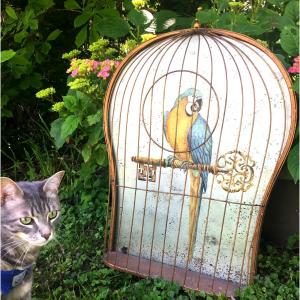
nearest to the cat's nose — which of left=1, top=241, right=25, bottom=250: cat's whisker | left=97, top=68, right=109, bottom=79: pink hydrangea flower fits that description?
left=1, top=241, right=25, bottom=250: cat's whisker

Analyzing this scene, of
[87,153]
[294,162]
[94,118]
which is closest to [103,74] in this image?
[94,118]

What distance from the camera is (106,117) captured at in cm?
230

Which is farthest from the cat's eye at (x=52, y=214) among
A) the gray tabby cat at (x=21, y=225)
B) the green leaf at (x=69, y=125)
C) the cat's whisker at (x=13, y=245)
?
the green leaf at (x=69, y=125)

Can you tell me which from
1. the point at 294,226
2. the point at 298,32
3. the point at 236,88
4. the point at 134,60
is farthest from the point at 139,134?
the point at 294,226

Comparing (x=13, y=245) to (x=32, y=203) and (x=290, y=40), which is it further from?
(x=290, y=40)

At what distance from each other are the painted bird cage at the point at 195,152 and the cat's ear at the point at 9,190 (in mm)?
693

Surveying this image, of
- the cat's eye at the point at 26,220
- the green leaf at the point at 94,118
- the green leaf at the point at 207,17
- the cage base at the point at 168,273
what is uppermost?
the green leaf at the point at 207,17

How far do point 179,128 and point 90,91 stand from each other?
57 cm

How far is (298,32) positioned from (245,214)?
0.81m

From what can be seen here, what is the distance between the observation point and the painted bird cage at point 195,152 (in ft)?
Result: 6.42

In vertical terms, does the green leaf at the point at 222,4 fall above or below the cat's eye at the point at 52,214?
above

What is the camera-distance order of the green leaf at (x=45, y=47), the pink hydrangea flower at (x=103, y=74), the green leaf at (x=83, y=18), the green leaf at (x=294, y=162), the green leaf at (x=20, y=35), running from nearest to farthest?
the green leaf at (x=294, y=162), the pink hydrangea flower at (x=103, y=74), the green leaf at (x=83, y=18), the green leaf at (x=20, y=35), the green leaf at (x=45, y=47)

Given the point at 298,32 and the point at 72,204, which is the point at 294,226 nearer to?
the point at 298,32

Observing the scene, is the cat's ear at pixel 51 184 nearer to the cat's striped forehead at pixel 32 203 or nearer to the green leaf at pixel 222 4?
the cat's striped forehead at pixel 32 203
